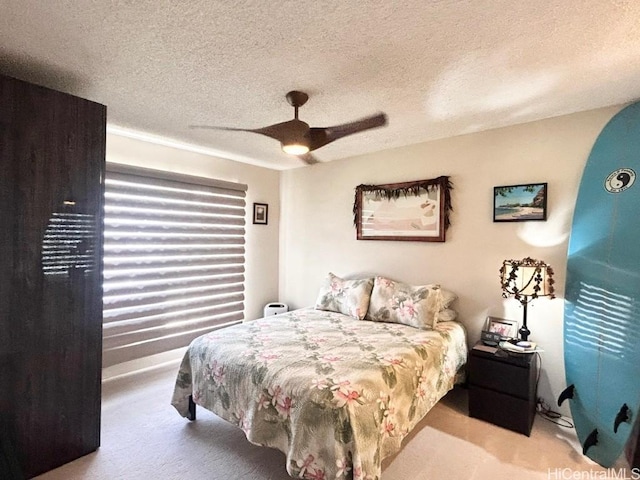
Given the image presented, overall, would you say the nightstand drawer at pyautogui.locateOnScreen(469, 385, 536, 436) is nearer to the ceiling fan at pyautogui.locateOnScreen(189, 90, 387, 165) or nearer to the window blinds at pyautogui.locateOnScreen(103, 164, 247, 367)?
the ceiling fan at pyautogui.locateOnScreen(189, 90, 387, 165)

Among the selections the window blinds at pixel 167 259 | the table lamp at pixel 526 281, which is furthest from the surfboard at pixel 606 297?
the window blinds at pixel 167 259

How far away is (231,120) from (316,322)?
6.38 ft

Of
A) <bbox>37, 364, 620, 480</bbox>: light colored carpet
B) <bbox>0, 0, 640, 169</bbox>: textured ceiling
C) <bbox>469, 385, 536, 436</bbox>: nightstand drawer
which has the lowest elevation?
<bbox>37, 364, 620, 480</bbox>: light colored carpet

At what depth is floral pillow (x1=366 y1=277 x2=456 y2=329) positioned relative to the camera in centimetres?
279

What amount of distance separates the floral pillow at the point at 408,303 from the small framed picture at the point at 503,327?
0.35 meters

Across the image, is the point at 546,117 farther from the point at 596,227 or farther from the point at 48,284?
the point at 48,284

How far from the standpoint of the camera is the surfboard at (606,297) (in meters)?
2.10

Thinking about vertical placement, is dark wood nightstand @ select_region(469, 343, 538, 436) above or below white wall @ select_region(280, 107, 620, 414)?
below

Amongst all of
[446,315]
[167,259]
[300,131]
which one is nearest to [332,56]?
[300,131]

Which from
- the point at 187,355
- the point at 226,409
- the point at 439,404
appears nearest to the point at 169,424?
the point at 187,355

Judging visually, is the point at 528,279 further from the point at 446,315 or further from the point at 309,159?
the point at 309,159

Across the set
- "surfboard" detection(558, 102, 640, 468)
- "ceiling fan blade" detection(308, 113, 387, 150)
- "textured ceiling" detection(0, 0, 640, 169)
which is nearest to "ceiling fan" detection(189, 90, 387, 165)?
"ceiling fan blade" detection(308, 113, 387, 150)

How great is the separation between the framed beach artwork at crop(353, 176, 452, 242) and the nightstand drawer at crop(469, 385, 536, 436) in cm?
140

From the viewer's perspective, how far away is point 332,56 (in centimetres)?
179
